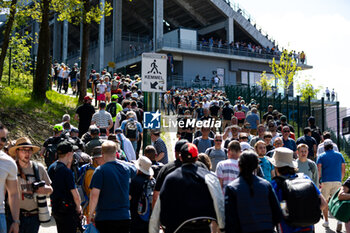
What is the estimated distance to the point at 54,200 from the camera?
6133 mm

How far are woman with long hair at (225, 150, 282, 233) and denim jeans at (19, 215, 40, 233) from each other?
243 cm

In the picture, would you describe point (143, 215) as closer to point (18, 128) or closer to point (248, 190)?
point (248, 190)

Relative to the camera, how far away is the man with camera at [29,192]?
5.37 metres

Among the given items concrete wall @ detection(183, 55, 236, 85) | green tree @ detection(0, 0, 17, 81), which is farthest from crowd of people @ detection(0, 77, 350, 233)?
concrete wall @ detection(183, 55, 236, 85)

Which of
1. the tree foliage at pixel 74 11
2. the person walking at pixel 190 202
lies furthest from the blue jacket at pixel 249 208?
the tree foliage at pixel 74 11

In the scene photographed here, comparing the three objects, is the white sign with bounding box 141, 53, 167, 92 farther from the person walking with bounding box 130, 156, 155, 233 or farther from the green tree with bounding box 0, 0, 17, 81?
the green tree with bounding box 0, 0, 17, 81

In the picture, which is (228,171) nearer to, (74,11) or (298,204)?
(298,204)

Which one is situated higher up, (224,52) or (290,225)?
(224,52)

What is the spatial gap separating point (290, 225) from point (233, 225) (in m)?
0.83

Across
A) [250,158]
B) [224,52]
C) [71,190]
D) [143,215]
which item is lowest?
[143,215]

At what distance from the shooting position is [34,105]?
1786 cm

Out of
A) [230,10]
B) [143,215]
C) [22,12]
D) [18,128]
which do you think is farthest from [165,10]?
[143,215]

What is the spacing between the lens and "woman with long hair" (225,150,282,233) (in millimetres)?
4691

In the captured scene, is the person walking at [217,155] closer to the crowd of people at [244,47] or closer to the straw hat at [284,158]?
the straw hat at [284,158]
